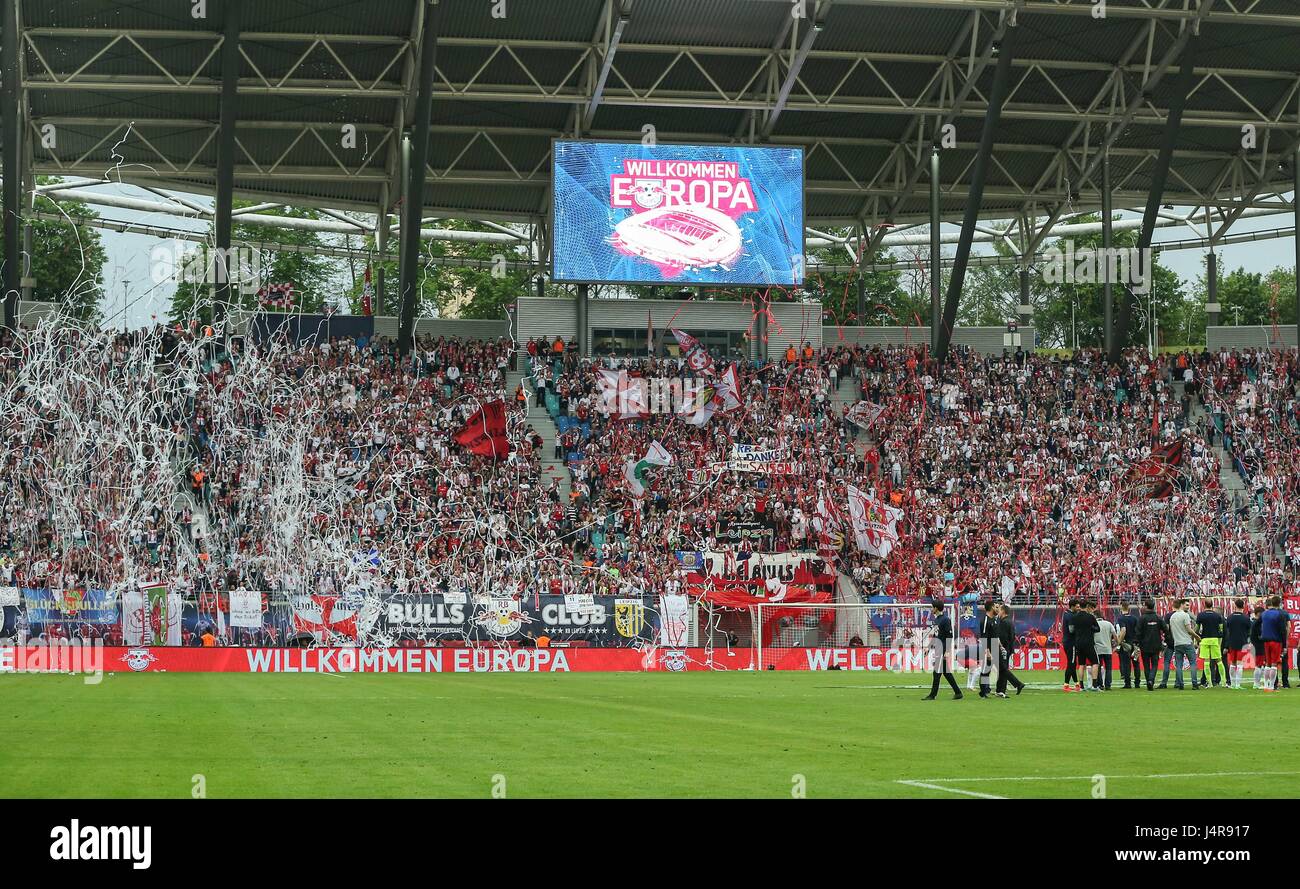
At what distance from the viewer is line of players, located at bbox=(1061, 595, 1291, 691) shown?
28.0 m

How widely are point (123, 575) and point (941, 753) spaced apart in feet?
90.0

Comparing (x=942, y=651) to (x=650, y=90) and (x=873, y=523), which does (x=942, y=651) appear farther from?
(x=650, y=90)

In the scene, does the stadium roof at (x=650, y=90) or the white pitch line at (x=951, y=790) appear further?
the stadium roof at (x=650, y=90)

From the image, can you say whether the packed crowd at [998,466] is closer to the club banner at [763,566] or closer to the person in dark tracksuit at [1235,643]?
the club banner at [763,566]

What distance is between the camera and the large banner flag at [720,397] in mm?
51188

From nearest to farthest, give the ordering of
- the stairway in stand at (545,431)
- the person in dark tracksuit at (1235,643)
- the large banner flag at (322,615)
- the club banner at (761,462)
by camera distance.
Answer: the person in dark tracksuit at (1235,643) → the large banner flag at (322,615) → the club banner at (761,462) → the stairway in stand at (545,431)

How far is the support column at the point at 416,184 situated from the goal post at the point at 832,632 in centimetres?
1625

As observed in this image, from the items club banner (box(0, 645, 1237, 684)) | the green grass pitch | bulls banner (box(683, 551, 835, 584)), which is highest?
bulls banner (box(683, 551, 835, 584))

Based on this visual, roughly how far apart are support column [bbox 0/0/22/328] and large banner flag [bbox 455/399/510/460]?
13.6 meters

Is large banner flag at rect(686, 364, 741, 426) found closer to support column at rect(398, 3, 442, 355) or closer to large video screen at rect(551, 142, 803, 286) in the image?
large video screen at rect(551, 142, 803, 286)

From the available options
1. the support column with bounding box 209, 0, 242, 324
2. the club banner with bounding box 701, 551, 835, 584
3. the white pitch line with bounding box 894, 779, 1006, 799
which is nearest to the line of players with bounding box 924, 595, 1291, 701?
the club banner with bounding box 701, 551, 835, 584

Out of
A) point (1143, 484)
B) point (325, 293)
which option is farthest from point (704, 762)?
point (325, 293)

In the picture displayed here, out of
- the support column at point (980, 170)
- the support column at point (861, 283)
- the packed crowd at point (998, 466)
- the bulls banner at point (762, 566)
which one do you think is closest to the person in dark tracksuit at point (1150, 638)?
the packed crowd at point (998, 466)
